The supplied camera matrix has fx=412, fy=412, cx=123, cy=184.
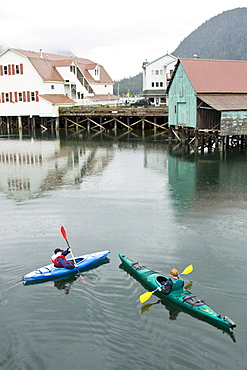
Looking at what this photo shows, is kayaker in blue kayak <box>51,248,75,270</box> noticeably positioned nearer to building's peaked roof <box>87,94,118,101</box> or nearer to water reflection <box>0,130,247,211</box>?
water reflection <box>0,130,247,211</box>

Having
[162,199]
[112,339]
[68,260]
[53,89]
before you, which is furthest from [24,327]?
[53,89]

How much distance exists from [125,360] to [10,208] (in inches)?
495

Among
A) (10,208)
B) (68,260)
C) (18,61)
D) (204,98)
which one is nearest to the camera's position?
(68,260)

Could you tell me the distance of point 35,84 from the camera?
193 feet

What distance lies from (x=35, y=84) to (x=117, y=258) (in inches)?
1933

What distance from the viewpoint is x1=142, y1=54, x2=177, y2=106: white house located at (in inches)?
2721

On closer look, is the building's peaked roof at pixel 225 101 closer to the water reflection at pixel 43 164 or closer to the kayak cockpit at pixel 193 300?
the water reflection at pixel 43 164

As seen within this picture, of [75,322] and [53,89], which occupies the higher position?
[53,89]

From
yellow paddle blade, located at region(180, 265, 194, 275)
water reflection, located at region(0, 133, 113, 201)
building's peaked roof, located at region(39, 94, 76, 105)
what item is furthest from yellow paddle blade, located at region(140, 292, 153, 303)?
building's peaked roof, located at region(39, 94, 76, 105)

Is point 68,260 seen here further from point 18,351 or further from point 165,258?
point 18,351

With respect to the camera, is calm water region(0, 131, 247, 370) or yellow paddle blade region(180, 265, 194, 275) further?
yellow paddle blade region(180, 265, 194, 275)

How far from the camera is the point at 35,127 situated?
6488 centimetres

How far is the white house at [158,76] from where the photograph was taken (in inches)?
2721

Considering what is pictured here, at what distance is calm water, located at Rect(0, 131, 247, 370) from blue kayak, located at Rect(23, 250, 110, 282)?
0.28 metres
